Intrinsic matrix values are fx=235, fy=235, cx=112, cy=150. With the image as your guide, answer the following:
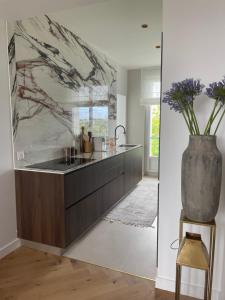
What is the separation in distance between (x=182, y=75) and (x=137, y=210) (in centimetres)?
242

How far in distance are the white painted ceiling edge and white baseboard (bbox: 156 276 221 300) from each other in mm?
2345

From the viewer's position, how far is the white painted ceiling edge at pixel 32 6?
1.90 m

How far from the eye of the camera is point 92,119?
417cm

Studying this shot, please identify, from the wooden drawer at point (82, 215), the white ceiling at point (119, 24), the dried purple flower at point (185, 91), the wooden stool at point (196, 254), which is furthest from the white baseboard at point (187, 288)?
the white ceiling at point (119, 24)

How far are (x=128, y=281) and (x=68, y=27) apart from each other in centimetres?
316

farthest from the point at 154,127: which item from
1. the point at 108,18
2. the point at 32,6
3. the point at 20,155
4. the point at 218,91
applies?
the point at 218,91

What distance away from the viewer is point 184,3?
169 centimetres

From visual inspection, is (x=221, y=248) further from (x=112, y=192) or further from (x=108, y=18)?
(x=108, y=18)

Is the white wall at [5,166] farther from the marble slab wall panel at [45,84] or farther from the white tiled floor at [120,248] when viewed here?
the white tiled floor at [120,248]

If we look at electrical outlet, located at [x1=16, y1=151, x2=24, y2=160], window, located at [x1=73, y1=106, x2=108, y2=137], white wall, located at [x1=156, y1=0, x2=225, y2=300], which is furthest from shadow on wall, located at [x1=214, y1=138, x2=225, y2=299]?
window, located at [x1=73, y1=106, x2=108, y2=137]

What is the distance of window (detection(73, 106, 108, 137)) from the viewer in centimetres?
368

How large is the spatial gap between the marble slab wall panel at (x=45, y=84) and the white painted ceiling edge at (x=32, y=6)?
12.0 inches

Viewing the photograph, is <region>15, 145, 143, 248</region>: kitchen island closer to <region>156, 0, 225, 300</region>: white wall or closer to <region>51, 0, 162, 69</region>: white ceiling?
<region>156, 0, 225, 300</region>: white wall

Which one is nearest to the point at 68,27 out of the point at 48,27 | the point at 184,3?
the point at 48,27
